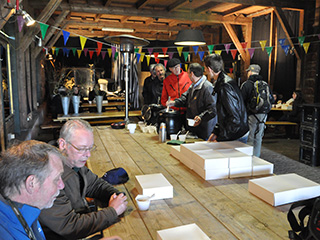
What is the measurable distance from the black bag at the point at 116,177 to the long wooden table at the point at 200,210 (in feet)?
0.15

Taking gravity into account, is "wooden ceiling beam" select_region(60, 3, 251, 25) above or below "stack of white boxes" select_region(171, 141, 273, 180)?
above

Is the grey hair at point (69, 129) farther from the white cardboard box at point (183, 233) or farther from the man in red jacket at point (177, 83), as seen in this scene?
the man in red jacket at point (177, 83)

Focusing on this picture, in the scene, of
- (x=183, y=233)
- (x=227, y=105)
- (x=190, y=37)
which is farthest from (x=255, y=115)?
(x=183, y=233)

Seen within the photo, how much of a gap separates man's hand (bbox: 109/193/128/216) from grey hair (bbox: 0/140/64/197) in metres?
0.53

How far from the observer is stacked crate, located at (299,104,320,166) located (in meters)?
5.04

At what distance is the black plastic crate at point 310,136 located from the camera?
16.6ft

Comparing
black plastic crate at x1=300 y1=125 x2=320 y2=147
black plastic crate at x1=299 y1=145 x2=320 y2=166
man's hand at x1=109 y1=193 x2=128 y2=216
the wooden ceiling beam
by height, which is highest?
the wooden ceiling beam

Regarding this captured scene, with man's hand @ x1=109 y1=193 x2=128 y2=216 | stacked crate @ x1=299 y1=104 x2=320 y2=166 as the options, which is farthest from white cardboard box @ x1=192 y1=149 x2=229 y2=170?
stacked crate @ x1=299 y1=104 x2=320 y2=166

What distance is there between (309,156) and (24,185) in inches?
203

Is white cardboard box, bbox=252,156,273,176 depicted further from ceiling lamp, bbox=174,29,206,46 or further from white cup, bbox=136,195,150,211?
ceiling lamp, bbox=174,29,206,46

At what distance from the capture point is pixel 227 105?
277 cm

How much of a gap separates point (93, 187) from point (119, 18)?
766 centimetres

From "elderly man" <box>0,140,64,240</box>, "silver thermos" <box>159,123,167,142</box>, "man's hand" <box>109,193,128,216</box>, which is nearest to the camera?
"elderly man" <box>0,140,64,240</box>

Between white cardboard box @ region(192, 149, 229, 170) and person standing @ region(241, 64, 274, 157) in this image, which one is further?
person standing @ region(241, 64, 274, 157)
